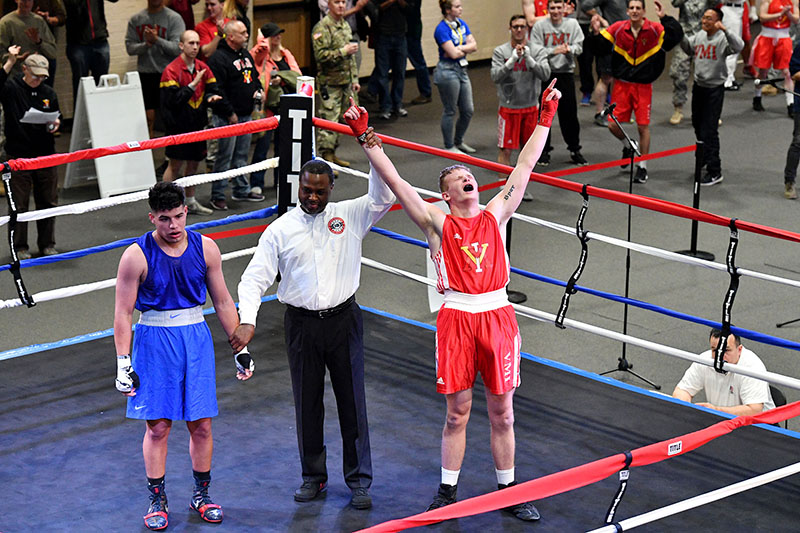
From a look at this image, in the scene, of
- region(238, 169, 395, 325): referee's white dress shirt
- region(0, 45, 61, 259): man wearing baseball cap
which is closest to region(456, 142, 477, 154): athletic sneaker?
region(0, 45, 61, 259): man wearing baseball cap

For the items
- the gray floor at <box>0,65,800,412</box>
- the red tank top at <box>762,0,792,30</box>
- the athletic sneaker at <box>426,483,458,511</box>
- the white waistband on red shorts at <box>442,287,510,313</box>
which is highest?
the red tank top at <box>762,0,792,30</box>

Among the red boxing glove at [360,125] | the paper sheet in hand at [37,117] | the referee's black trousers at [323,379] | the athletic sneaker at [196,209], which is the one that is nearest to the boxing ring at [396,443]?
the referee's black trousers at [323,379]

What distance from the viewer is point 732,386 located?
212 inches

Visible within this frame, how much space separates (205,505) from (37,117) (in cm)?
449

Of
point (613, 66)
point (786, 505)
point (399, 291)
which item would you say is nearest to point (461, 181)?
point (786, 505)

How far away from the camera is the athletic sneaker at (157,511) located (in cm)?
413

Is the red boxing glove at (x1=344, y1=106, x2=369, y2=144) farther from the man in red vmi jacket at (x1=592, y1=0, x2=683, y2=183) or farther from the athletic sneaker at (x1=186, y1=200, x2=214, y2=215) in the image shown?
the man in red vmi jacket at (x1=592, y1=0, x2=683, y2=183)

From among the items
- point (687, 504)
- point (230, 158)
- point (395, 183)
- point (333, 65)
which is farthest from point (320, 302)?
point (333, 65)

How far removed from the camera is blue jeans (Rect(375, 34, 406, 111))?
12.7 m

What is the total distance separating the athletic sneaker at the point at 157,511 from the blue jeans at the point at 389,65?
898 cm

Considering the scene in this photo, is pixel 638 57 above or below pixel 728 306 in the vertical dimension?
above

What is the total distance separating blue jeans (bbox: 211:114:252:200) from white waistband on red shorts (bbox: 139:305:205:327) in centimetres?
509

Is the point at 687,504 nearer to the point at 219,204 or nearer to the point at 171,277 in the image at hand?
the point at 171,277

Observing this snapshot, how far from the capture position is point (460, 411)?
4.18 m
